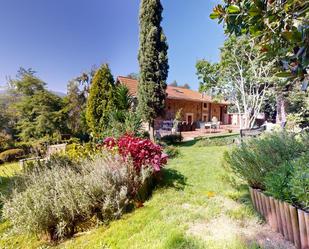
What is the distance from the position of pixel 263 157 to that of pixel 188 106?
771 inches

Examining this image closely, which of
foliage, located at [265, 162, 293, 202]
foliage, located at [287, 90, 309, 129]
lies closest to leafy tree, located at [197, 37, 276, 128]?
foliage, located at [287, 90, 309, 129]

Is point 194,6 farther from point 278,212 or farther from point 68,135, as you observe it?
point 68,135

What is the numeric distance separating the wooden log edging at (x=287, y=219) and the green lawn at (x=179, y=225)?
0.89 ft

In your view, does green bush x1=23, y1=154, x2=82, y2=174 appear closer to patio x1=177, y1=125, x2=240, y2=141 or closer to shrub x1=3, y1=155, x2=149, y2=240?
shrub x1=3, y1=155, x2=149, y2=240

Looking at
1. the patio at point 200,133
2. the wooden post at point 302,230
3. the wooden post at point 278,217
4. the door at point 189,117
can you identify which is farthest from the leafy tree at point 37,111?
the wooden post at point 302,230

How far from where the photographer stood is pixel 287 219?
234 cm

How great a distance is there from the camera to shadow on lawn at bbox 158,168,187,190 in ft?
15.2

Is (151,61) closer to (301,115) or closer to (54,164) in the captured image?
(54,164)

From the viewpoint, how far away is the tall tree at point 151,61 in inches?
404

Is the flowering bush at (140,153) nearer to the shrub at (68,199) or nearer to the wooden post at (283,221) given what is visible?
the shrub at (68,199)

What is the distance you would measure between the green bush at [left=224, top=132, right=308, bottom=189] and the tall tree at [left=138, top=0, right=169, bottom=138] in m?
7.14

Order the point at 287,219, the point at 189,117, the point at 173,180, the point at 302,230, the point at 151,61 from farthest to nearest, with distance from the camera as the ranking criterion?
the point at 189,117 < the point at 151,61 < the point at 173,180 < the point at 287,219 < the point at 302,230

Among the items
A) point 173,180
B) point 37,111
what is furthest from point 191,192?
point 37,111

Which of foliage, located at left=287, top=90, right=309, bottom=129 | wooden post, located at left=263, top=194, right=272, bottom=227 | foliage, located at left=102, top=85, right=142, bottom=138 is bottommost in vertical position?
wooden post, located at left=263, top=194, right=272, bottom=227
